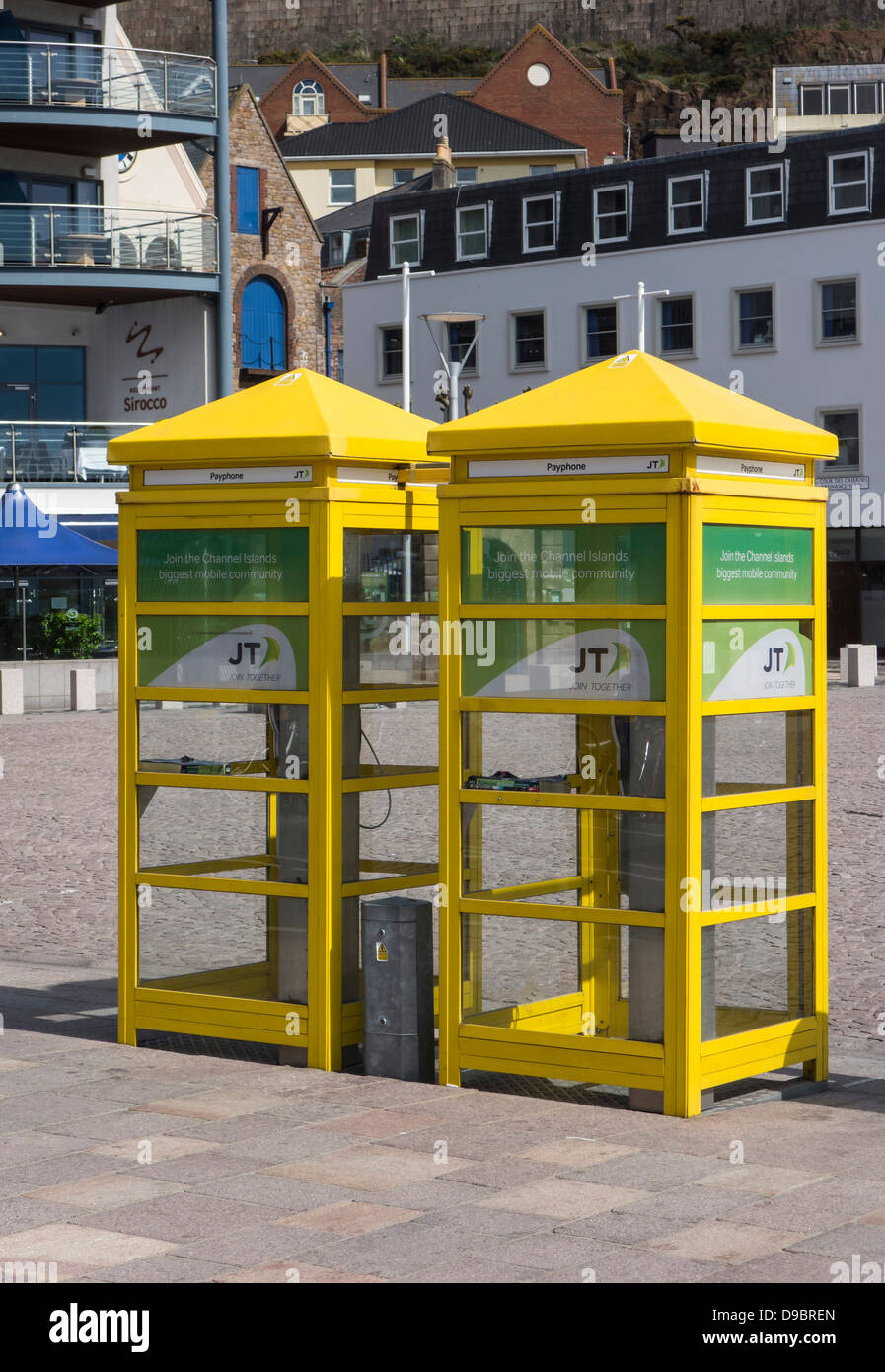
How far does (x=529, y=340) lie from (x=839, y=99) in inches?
1191

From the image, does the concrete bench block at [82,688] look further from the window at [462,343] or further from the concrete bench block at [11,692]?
the window at [462,343]

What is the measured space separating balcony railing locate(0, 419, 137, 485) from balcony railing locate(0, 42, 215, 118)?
5.69 meters

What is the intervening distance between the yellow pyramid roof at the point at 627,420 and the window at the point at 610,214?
4295cm

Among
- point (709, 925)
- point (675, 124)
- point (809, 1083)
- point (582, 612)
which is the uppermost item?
Result: point (675, 124)

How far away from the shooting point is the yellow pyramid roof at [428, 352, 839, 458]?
629 centimetres

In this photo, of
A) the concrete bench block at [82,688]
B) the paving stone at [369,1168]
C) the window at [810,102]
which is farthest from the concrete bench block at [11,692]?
the window at [810,102]

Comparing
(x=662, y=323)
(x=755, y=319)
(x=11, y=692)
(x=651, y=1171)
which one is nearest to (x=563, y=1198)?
(x=651, y=1171)

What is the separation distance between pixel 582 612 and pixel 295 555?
119 cm

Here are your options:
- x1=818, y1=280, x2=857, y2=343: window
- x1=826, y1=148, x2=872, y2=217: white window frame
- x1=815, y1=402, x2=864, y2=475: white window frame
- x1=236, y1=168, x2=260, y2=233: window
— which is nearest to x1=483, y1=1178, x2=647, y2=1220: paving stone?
x1=815, y1=402, x2=864, y2=475: white window frame

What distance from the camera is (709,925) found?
6.40 metres

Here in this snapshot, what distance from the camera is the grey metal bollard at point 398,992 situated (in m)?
6.88

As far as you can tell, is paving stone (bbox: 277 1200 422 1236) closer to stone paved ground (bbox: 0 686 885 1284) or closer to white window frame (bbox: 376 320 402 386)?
stone paved ground (bbox: 0 686 885 1284)
